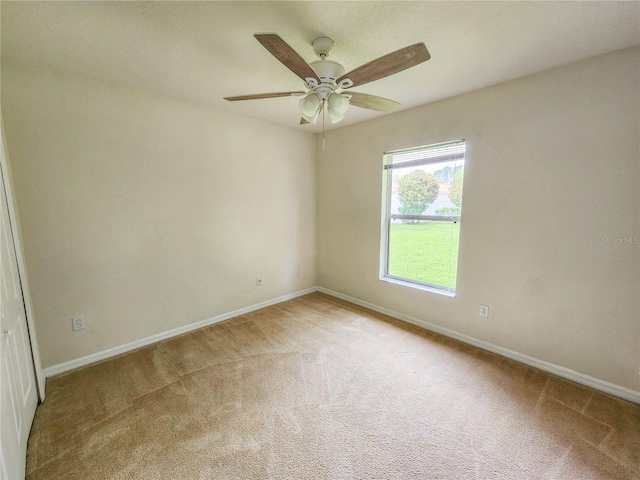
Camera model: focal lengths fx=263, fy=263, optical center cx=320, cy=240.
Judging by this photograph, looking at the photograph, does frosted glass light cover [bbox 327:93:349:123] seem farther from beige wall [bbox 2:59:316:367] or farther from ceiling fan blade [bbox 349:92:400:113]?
beige wall [bbox 2:59:316:367]

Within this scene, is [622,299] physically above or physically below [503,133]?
below

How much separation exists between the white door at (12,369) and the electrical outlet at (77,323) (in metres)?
0.42

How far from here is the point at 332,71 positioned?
1.62 meters

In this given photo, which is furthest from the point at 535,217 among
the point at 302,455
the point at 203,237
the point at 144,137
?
the point at 144,137

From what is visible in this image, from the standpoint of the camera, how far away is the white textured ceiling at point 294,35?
1444mm

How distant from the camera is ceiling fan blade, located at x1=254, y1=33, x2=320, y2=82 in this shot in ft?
3.89

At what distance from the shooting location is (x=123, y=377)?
84.7 inches

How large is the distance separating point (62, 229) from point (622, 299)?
4.32 meters

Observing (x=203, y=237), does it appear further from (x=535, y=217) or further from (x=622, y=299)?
(x=622, y=299)

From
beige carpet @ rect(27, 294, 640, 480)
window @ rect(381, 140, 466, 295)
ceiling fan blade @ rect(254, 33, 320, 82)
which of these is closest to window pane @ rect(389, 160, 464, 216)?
window @ rect(381, 140, 466, 295)

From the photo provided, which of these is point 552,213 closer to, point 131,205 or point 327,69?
point 327,69

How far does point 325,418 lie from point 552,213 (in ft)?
7.70

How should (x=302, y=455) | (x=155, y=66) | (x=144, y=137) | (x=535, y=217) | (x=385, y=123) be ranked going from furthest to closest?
(x=385, y=123)
(x=144, y=137)
(x=535, y=217)
(x=155, y=66)
(x=302, y=455)

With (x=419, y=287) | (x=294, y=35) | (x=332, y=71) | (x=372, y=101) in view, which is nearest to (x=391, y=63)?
(x=332, y=71)
